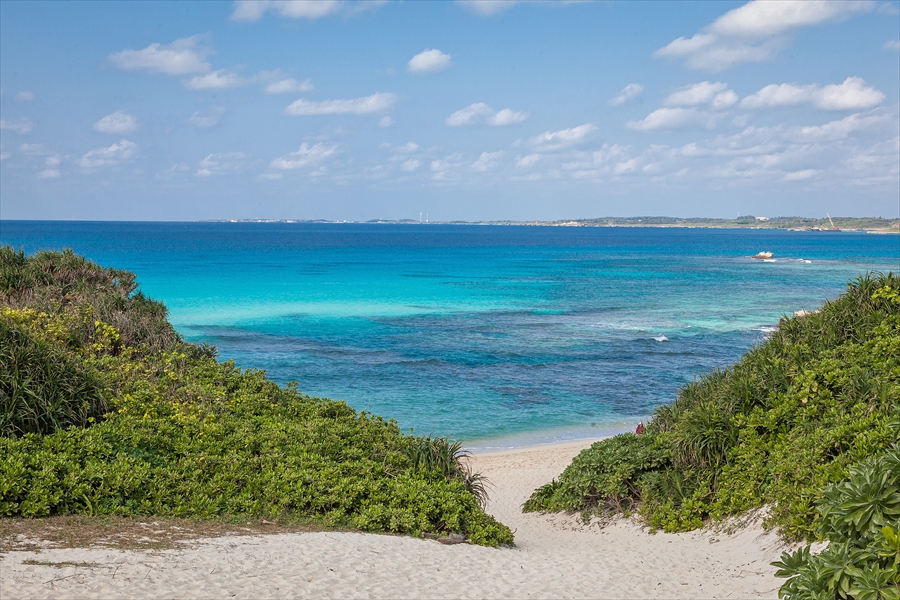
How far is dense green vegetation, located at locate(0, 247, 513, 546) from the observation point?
9.05 meters

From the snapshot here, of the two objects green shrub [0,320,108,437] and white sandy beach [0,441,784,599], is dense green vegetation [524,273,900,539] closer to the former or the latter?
white sandy beach [0,441,784,599]

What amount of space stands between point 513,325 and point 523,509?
92.8ft

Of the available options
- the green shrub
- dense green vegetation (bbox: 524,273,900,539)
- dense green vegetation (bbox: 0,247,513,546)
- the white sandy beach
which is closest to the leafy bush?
the white sandy beach

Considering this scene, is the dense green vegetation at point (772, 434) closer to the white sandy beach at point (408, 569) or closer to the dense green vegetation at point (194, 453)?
the white sandy beach at point (408, 569)

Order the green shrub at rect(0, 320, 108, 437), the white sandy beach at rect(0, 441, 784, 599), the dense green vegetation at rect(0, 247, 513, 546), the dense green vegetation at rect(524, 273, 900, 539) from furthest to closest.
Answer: the green shrub at rect(0, 320, 108, 437) → the dense green vegetation at rect(0, 247, 513, 546) → the dense green vegetation at rect(524, 273, 900, 539) → the white sandy beach at rect(0, 441, 784, 599)

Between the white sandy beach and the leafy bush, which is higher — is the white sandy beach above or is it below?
below

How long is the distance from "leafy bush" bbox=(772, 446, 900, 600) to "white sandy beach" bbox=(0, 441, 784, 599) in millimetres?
2088

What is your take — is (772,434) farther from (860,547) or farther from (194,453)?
(194,453)

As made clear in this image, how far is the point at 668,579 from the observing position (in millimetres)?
8719

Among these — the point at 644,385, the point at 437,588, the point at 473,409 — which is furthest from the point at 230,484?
the point at 644,385

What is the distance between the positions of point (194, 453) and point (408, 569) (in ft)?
13.1

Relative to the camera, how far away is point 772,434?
1048cm

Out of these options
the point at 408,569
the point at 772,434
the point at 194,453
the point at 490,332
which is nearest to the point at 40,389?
the point at 194,453

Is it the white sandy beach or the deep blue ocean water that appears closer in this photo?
the white sandy beach
